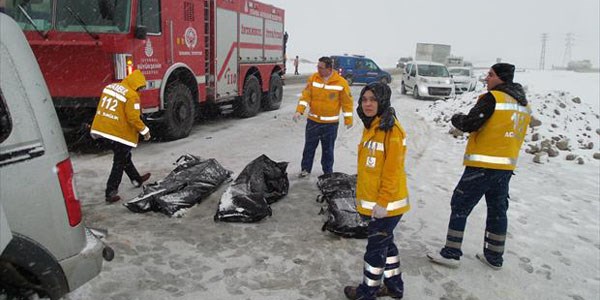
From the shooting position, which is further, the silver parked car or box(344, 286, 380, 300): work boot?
the silver parked car

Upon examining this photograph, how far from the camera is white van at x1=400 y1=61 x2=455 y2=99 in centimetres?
1806

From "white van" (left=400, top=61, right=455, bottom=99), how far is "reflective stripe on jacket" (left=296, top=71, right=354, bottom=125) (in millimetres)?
12736

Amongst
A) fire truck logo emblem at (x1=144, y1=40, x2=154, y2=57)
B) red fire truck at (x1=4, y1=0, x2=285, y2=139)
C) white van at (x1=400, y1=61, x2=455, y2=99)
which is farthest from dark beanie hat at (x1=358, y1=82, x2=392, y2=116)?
white van at (x1=400, y1=61, x2=455, y2=99)

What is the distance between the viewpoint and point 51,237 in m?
2.19

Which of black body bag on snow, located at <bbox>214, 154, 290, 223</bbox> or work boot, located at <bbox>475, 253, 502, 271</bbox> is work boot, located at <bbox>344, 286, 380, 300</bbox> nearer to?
work boot, located at <bbox>475, 253, 502, 271</bbox>

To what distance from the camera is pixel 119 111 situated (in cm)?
478

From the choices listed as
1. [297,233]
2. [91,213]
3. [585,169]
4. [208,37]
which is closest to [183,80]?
[208,37]

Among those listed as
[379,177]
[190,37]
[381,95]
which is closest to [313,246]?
[379,177]

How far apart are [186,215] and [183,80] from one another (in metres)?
4.33

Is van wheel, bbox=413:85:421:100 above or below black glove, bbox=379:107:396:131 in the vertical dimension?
below

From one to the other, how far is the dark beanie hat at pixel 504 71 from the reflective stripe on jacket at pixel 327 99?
2.56 m

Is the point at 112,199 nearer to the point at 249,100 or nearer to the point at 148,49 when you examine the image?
the point at 148,49

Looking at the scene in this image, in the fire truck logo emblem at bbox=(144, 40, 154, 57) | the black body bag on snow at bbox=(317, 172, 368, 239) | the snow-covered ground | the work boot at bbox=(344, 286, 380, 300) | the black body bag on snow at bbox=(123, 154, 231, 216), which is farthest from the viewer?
the fire truck logo emblem at bbox=(144, 40, 154, 57)

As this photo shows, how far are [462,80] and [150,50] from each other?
17.1 m
